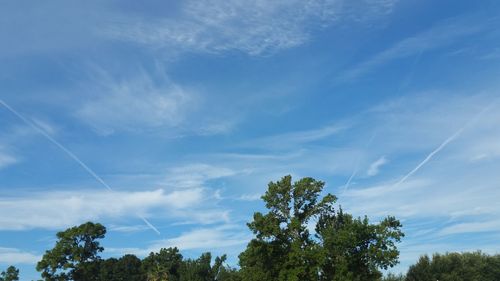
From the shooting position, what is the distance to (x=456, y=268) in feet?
336

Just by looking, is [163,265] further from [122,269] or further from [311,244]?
[311,244]

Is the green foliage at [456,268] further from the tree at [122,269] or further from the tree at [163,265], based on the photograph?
the tree at [122,269]

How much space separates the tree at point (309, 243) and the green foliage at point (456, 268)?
46787 millimetres

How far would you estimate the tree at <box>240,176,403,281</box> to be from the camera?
58.8 m

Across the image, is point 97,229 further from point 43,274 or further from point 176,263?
point 176,263

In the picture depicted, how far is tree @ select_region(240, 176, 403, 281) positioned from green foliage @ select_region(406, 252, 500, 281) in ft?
154

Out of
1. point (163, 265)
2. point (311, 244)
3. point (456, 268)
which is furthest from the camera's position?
point (163, 265)

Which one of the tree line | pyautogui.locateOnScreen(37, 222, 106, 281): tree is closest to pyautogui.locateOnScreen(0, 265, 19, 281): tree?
pyautogui.locateOnScreen(37, 222, 106, 281): tree

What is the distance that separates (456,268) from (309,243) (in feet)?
183

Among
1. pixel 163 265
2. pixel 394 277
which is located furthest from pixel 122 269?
pixel 394 277

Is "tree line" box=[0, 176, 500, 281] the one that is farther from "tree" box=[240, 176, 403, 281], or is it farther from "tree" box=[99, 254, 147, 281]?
"tree" box=[99, 254, 147, 281]

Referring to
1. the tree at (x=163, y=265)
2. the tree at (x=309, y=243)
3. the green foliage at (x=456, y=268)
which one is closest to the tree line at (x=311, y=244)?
the tree at (x=309, y=243)

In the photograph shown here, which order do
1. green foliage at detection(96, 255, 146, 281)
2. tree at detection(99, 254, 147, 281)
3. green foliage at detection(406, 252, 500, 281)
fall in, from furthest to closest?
tree at detection(99, 254, 147, 281)
green foliage at detection(96, 255, 146, 281)
green foliage at detection(406, 252, 500, 281)

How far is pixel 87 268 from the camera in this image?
388 feet
